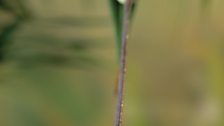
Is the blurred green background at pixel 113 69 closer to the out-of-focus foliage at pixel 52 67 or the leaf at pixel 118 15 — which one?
the out-of-focus foliage at pixel 52 67

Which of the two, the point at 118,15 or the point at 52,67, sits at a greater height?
the point at 118,15

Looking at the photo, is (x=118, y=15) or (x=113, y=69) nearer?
(x=118, y=15)

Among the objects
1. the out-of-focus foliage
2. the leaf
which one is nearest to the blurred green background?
the out-of-focus foliage

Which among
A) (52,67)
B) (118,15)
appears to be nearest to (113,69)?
(52,67)

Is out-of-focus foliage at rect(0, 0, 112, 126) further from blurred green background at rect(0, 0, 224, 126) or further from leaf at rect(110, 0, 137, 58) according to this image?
leaf at rect(110, 0, 137, 58)

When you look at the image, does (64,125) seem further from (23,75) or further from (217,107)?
(217,107)

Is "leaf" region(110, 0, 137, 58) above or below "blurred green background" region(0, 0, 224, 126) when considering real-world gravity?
above

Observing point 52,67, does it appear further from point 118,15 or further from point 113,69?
point 118,15

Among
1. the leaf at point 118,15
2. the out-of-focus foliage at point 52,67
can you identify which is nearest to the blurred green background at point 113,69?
the out-of-focus foliage at point 52,67
